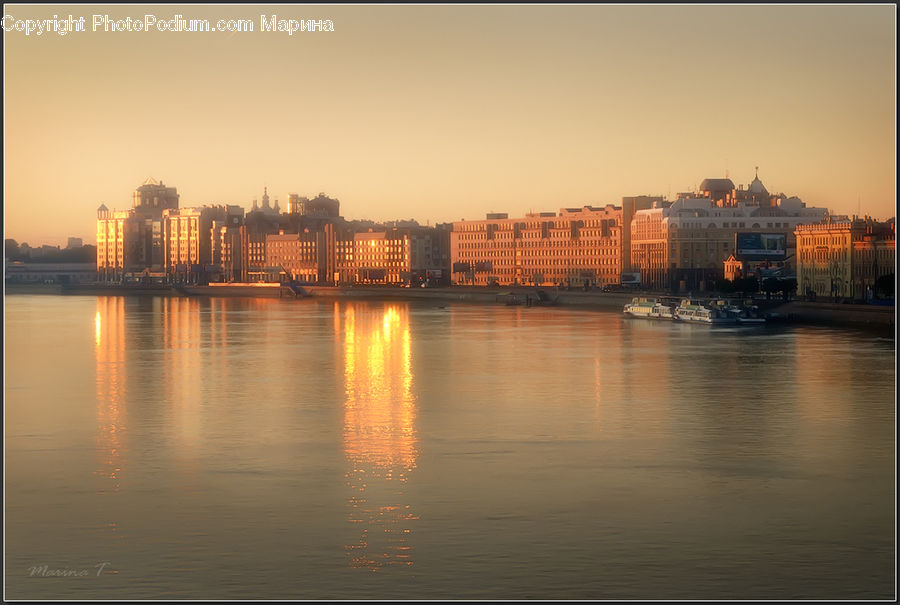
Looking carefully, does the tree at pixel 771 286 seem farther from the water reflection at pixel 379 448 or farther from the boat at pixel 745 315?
the water reflection at pixel 379 448

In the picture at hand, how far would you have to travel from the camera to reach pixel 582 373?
43469mm

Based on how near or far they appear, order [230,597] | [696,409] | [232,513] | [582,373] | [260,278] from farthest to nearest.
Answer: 1. [260,278]
2. [582,373]
3. [696,409]
4. [232,513]
5. [230,597]

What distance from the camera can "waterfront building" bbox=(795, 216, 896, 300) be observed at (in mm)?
88125

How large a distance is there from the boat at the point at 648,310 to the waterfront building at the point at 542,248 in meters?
50.1

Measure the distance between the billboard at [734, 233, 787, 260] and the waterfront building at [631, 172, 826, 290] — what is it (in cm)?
1796

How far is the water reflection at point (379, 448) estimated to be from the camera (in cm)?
1814

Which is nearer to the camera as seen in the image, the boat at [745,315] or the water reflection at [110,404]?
the water reflection at [110,404]

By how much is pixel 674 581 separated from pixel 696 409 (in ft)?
55.2

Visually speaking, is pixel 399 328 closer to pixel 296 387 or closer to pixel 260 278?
pixel 296 387

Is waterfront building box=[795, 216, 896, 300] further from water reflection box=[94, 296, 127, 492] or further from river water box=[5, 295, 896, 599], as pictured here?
water reflection box=[94, 296, 127, 492]

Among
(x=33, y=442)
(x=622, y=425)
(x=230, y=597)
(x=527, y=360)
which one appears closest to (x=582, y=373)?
(x=527, y=360)

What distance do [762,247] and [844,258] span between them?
13.5m

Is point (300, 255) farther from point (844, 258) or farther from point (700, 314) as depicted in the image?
point (700, 314)

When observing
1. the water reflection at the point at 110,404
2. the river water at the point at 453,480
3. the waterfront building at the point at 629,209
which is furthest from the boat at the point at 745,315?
the waterfront building at the point at 629,209
